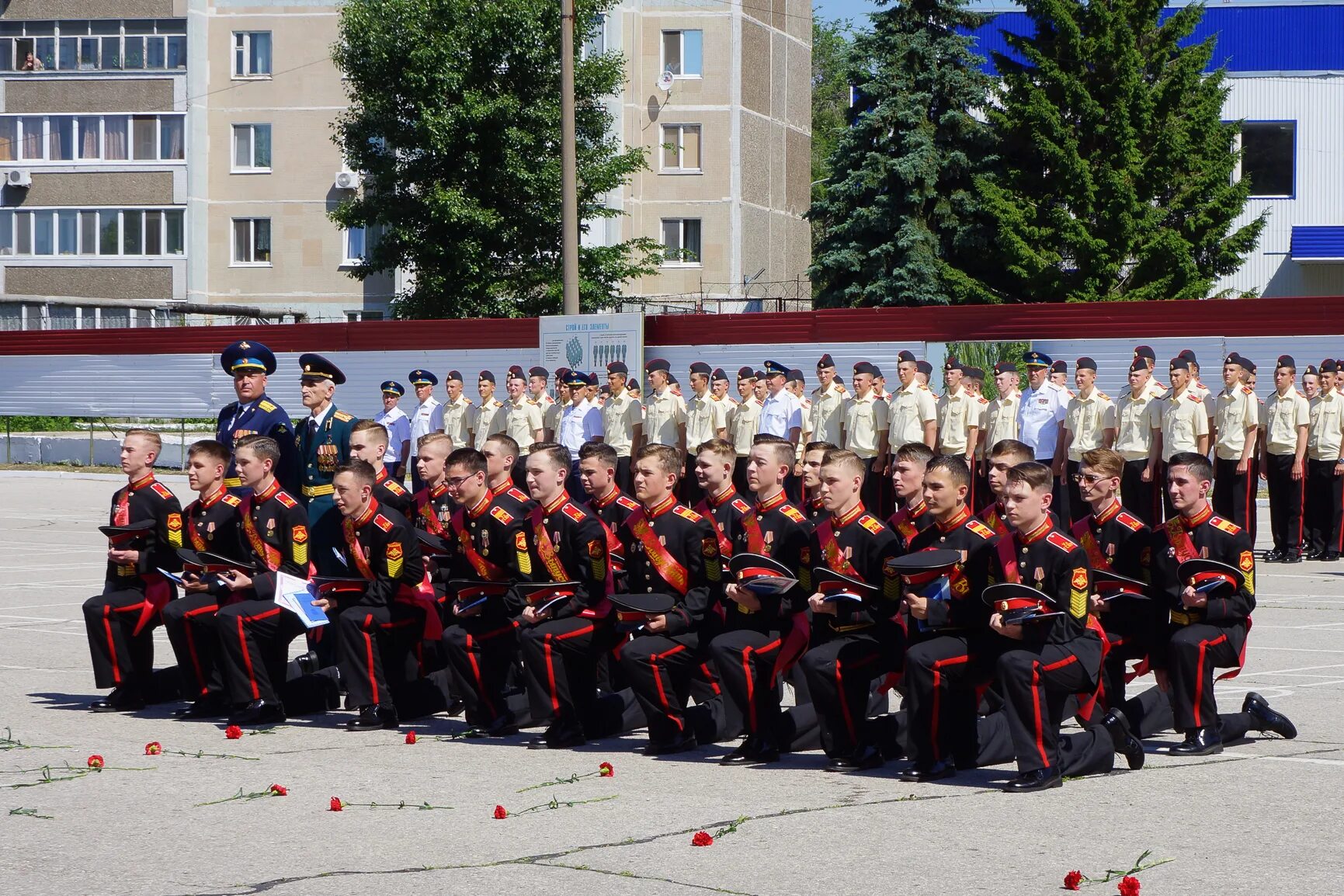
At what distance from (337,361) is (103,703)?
18.4 m

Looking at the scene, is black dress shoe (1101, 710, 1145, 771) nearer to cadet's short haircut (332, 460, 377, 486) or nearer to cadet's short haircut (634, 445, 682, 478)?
cadet's short haircut (634, 445, 682, 478)

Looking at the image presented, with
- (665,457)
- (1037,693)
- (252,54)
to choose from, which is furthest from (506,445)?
(252,54)

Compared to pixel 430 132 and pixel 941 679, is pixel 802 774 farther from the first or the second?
pixel 430 132

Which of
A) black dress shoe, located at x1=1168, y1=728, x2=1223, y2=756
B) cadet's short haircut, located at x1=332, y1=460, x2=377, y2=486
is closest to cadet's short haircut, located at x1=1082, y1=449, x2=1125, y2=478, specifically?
black dress shoe, located at x1=1168, y1=728, x2=1223, y2=756

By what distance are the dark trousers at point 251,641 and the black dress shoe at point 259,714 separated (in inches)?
1.4

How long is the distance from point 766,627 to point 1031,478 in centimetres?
161

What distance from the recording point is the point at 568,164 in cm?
2559

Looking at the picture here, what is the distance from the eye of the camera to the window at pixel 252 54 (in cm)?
5141

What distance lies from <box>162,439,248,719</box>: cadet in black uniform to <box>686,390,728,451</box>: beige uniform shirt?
33.6 feet

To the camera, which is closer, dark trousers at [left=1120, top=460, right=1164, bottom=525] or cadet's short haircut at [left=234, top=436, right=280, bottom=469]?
cadet's short haircut at [left=234, top=436, right=280, bottom=469]

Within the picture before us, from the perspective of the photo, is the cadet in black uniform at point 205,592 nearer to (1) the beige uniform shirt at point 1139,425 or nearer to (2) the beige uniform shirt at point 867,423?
(2) the beige uniform shirt at point 867,423

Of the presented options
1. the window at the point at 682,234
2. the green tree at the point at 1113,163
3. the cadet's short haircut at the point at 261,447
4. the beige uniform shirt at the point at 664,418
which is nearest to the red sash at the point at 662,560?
the cadet's short haircut at the point at 261,447

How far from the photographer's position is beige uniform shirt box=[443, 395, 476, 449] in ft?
69.9

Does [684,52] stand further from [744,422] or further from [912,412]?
[912,412]
